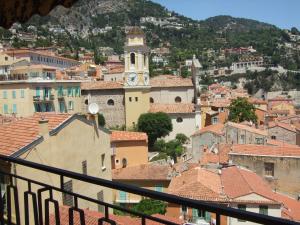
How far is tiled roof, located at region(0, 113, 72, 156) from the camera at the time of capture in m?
12.7

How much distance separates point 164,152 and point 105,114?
38.0ft

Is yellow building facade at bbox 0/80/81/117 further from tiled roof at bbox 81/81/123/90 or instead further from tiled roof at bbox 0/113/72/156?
tiled roof at bbox 0/113/72/156

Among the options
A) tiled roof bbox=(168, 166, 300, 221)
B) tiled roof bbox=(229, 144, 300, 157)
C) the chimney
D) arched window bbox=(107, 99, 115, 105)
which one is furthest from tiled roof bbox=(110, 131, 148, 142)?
arched window bbox=(107, 99, 115, 105)

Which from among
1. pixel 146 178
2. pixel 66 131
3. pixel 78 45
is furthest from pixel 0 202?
pixel 78 45

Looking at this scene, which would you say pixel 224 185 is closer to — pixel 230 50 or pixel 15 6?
pixel 15 6

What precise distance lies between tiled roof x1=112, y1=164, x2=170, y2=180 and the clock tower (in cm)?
1958

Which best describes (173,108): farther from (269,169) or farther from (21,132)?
(21,132)

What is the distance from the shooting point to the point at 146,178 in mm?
24484

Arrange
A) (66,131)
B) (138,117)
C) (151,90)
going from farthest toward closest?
(151,90), (138,117), (66,131)

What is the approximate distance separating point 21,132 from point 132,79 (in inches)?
1279

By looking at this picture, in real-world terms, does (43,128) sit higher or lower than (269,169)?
higher

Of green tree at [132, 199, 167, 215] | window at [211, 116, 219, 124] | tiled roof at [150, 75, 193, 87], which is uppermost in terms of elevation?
tiled roof at [150, 75, 193, 87]

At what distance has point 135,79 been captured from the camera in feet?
151

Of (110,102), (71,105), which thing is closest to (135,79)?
(110,102)
